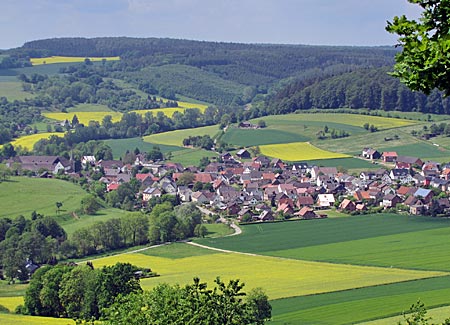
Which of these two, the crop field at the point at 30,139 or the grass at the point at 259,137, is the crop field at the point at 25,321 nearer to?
the grass at the point at 259,137

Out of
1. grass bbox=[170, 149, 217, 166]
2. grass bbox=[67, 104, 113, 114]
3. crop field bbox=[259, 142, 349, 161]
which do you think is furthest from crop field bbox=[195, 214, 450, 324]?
grass bbox=[67, 104, 113, 114]

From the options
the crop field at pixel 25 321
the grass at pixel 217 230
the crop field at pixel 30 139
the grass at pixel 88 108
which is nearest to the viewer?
the crop field at pixel 25 321

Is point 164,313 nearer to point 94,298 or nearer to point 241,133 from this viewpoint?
point 94,298

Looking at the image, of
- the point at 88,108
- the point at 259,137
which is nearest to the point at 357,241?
the point at 259,137

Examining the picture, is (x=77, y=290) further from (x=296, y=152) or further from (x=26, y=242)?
(x=296, y=152)

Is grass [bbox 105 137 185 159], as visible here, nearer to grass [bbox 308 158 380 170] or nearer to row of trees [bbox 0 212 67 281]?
grass [bbox 308 158 380 170]

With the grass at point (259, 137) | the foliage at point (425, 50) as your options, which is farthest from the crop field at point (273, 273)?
the grass at point (259, 137)

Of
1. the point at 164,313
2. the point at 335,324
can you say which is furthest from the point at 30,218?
the point at 164,313

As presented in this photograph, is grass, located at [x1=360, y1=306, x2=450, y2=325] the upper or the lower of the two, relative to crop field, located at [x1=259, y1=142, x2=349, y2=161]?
upper
